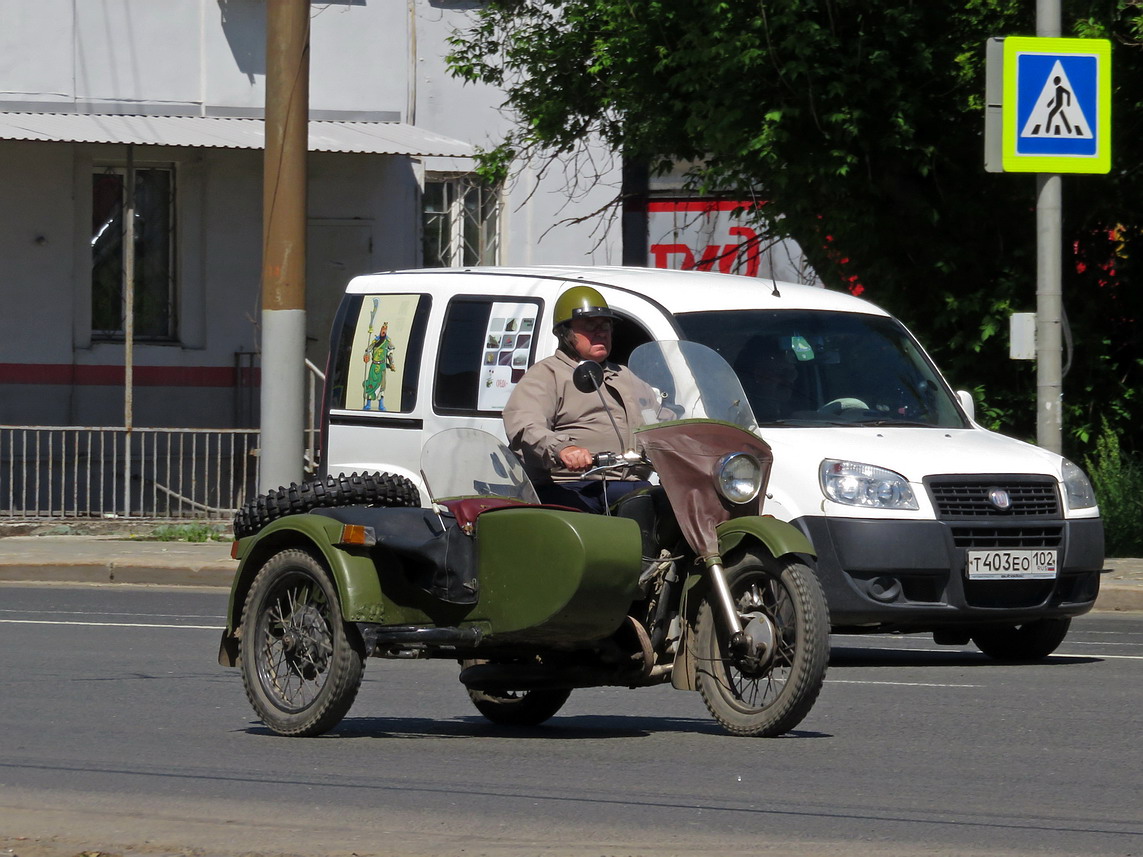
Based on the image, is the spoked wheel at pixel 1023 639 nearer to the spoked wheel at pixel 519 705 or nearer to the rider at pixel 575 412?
the spoked wheel at pixel 519 705

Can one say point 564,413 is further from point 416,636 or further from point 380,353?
point 380,353

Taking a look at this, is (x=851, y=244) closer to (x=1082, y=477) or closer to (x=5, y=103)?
(x=1082, y=477)

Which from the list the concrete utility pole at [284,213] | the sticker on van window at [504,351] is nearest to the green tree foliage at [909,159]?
the concrete utility pole at [284,213]

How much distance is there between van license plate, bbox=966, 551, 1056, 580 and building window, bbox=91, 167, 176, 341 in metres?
13.5

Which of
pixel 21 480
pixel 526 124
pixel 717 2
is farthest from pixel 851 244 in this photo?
pixel 21 480

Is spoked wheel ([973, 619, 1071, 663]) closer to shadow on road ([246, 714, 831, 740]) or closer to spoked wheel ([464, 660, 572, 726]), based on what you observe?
shadow on road ([246, 714, 831, 740])

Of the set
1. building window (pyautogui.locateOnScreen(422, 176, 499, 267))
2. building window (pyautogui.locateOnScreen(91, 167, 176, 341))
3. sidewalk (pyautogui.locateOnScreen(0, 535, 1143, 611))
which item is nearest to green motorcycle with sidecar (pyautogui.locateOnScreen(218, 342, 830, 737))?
sidewalk (pyautogui.locateOnScreen(0, 535, 1143, 611))

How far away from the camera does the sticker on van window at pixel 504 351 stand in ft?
36.8

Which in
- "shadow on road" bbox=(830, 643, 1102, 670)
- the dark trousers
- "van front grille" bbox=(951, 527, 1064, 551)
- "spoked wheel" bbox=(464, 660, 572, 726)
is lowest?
"shadow on road" bbox=(830, 643, 1102, 670)

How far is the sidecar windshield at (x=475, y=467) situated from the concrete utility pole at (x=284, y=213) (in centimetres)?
879

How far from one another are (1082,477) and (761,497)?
11.6ft

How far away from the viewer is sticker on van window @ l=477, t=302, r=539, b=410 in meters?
11.2

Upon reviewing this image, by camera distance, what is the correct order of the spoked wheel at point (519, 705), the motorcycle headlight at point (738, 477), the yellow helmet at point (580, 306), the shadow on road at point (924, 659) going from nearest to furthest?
1. the motorcycle headlight at point (738, 477)
2. the yellow helmet at point (580, 306)
3. the spoked wheel at point (519, 705)
4. the shadow on road at point (924, 659)

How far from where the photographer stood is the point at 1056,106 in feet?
46.4
